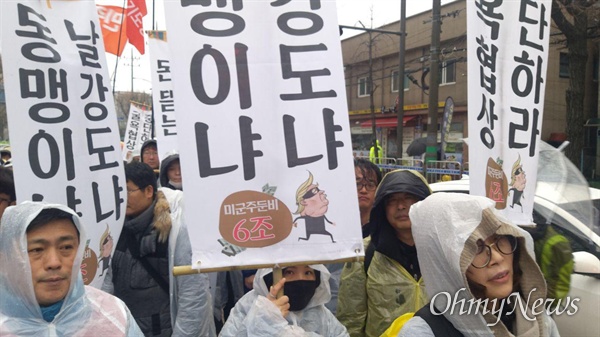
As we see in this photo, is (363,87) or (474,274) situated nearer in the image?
(474,274)

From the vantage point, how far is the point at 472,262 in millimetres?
1594

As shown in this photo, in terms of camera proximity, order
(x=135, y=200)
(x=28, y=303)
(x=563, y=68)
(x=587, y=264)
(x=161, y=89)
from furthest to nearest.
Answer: (x=563, y=68), (x=161, y=89), (x=587, y=264), (x=135, y=200), (x=28, y=303)

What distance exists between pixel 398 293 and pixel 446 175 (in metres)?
8.56

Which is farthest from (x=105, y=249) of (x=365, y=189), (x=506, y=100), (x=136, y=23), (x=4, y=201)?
(x=136, y=23)

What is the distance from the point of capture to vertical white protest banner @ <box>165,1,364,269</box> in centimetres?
218

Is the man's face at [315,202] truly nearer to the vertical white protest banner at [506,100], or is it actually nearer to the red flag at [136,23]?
the vertical white protest banner at [506,100]

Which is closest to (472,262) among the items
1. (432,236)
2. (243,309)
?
(432,236)

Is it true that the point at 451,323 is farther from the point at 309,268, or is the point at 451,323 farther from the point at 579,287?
the point at 579,287

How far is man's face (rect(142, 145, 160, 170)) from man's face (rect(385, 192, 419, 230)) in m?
4.61

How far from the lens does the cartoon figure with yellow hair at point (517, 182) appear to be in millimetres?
2906

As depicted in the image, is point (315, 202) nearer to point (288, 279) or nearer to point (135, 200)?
point (288, 279)

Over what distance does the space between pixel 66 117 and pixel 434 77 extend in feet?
29.9

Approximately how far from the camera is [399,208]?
2713 mm

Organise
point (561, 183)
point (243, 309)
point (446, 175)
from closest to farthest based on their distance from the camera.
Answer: point (243, 309) < point (561, 183) < point (446, 175)
